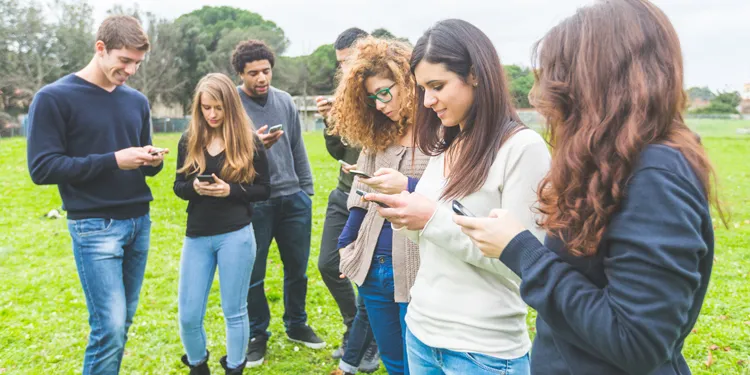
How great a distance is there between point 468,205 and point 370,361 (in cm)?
247

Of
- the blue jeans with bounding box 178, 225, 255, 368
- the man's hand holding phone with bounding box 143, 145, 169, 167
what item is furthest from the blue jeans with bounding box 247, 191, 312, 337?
the man's hand holding phone with bounding box 143, 145, 169, 167

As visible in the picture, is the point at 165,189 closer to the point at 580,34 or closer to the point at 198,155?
the point at 198,155

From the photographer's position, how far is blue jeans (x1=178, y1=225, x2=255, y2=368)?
3.55 metres

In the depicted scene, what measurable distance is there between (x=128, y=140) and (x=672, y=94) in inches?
120

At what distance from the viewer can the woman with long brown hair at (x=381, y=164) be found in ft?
8.98

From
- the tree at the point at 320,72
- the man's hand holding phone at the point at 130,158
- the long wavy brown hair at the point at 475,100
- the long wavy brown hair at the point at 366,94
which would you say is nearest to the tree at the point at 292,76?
the tree at the point at 320,72

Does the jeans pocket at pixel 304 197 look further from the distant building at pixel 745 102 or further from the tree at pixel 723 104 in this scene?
the tree at pixel 723 104

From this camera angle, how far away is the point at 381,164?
2.94 metres

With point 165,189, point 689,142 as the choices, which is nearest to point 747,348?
point 689,142

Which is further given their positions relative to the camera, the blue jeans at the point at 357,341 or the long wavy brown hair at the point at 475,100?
the blue jeans at the point at 357,341

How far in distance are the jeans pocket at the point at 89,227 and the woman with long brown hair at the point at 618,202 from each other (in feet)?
8.36

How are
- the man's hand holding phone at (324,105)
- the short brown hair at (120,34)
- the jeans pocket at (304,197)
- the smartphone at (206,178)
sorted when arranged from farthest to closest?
the jeans pocket at (304,197)
the man's hand holding phone at (324,105)
the smartphone at (206,178)
the short brown hair at (120,34)

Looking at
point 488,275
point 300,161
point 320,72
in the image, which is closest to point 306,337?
point 300,161

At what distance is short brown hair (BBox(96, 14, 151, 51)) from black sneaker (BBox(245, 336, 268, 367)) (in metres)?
2.22
